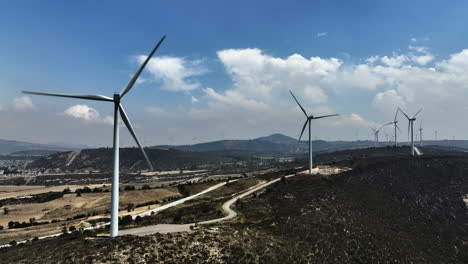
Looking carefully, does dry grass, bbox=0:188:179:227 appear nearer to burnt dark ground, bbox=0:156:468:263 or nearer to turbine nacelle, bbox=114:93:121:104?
burnt dark ground, bbox=0:156:468:263

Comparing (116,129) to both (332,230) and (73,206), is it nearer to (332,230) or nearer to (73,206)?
(332,230)

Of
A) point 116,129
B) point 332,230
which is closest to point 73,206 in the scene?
point 116,129

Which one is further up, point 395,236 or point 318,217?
point 318,217

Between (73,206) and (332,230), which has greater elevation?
(332,230)

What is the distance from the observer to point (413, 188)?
113188mm

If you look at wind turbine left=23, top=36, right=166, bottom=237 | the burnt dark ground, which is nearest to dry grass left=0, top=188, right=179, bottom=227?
the burnt dark ground

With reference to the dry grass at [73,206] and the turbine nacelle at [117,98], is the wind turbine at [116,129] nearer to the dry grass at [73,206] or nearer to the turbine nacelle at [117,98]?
the turbine nacelle at [117,98]

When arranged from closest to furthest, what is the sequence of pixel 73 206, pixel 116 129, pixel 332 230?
pixel 116 129 → pixel 332 230 → pixel 73 206

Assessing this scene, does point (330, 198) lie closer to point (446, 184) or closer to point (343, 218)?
point (343, 218)

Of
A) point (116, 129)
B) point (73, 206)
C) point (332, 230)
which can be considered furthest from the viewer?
point (73, 206)

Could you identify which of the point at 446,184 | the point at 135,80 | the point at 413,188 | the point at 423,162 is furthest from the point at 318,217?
the point at 423,162

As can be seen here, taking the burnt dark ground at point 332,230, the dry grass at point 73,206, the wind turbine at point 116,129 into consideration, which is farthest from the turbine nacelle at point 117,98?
the dry grass at point 73,206

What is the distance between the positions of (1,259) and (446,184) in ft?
454

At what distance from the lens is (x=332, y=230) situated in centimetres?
6781
